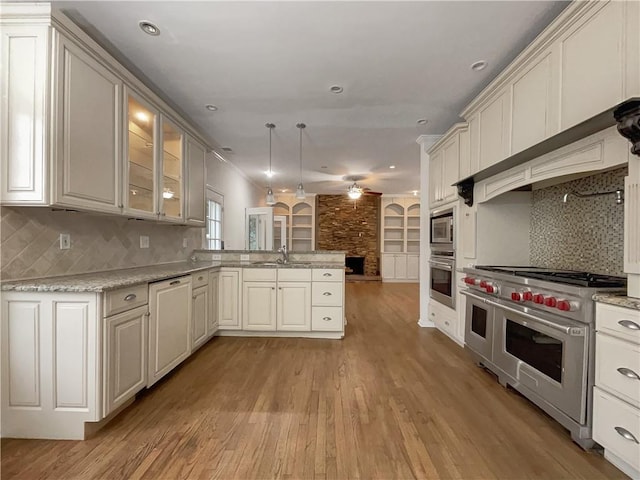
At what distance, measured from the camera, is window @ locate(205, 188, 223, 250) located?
4.91 meters

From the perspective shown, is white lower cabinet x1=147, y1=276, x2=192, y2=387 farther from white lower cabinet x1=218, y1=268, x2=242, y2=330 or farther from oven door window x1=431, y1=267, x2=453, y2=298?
oven door window x1=431, y1=267, x2=453, y2=298

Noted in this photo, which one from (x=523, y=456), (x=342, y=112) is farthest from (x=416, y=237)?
(x=523, y=456)

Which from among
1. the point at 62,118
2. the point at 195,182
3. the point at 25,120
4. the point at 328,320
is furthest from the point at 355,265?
the point at 25,120

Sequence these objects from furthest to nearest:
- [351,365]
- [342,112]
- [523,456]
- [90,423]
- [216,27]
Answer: [342,112], [351,365], [216,27], [90,423], [523,456]

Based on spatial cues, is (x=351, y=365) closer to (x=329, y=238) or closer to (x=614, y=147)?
(x=614, y=147)

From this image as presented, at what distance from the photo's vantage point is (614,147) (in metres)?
1.65

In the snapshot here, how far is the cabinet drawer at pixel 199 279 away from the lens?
9.71 ft

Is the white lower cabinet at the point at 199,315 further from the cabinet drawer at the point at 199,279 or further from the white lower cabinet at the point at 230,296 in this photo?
the white lower cabinet at the point at 230,296

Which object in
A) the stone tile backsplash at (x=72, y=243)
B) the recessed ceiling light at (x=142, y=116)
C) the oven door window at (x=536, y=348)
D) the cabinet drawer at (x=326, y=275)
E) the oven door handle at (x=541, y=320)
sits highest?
the recessed ceiling light at (x=142, y=116)

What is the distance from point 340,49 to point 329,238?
7.17m

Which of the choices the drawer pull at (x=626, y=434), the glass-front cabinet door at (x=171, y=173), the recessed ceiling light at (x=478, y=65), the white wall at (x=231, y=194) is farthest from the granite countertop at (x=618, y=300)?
the white wall at (x=231, y=194)

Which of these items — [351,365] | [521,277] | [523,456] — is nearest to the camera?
[523,456]

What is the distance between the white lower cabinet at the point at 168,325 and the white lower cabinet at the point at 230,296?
2.52ft

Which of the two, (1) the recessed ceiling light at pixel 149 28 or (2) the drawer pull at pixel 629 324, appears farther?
(1) the recessed ceiling light at pixel 149 28
